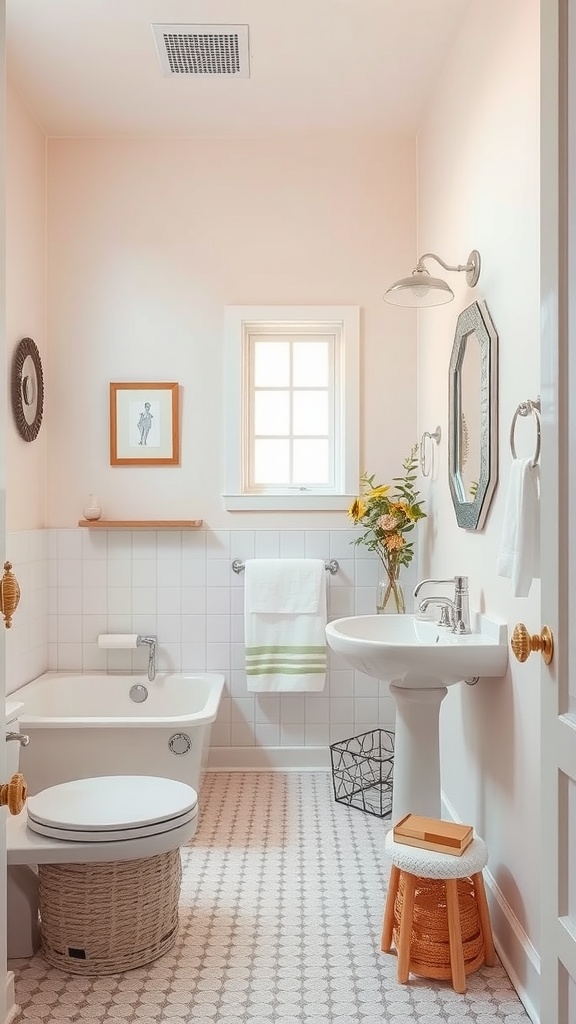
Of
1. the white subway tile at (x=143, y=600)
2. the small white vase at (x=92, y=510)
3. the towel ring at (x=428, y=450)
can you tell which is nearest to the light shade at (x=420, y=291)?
the towel ring at (x=428, y=450)

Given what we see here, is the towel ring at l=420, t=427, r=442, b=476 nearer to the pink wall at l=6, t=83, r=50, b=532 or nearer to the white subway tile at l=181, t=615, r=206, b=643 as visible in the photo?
the white subway tile at l=181, t=615, r=206, b=643

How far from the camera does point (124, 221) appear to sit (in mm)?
3822

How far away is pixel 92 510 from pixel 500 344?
2079 mm

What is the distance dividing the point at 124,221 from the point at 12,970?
305cm

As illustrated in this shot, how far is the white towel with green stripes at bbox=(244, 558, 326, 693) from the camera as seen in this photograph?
12.0 feet

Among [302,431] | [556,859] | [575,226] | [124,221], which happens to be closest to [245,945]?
[556,859]

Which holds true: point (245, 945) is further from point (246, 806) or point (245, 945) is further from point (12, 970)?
point (246, 806)

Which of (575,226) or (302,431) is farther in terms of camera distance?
(302,431)

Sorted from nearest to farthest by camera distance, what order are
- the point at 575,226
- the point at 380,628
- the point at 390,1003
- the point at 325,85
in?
1. the point at 575,226
2. the point at 390,1003
3. the point at 380,628
4. the point at 325,85

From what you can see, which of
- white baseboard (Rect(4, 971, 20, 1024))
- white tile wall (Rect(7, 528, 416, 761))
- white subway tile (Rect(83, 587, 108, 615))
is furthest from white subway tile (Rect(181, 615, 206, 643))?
Answer: white baseboard (Rect(4, 971, 20, 1024))

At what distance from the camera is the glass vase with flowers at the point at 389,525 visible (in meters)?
3.54

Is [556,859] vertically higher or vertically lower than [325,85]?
lower

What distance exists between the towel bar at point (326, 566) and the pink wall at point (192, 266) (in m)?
0.18

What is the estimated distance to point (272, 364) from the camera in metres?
3.94
